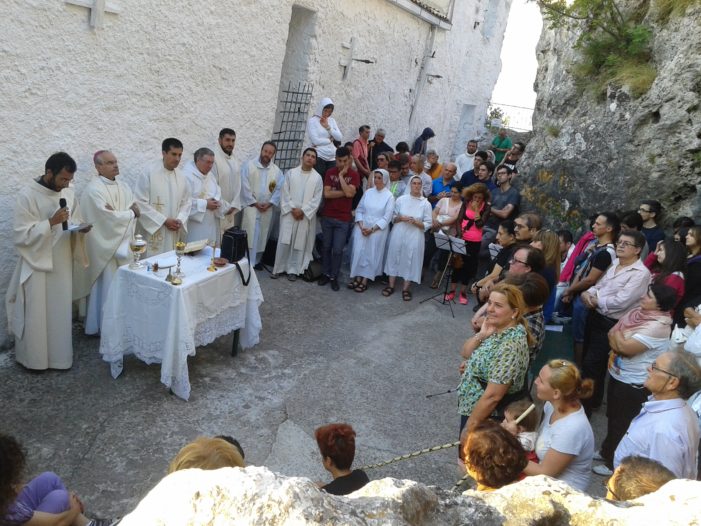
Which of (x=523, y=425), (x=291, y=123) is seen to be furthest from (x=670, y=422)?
(x=291, y=123)

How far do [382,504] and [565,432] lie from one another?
2.14 meters

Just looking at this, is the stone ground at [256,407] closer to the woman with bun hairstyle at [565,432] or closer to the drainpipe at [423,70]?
the woman with bun hairstyle at [565,432]

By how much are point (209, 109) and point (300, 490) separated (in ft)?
23.6

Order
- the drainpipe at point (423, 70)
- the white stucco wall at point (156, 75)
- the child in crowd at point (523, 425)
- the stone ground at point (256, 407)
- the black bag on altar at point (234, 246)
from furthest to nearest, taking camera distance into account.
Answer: the drainpipe at point (423, 70) → the black bag on altar at point (234, 246) → the white stucco wall at point (156, 75) → the stone ground at point (256, 407) → the child in crowd at point (523, 425)

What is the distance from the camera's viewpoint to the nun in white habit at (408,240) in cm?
905

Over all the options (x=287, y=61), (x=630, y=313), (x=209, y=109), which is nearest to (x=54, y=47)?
(x=209, y=109)

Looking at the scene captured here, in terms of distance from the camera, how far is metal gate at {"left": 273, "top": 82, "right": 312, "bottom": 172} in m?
10.2

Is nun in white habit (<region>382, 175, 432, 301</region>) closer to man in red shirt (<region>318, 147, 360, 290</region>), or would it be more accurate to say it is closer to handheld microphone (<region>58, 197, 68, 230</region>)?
man in red shirt (<region>318, 147, 360, 290</region>)

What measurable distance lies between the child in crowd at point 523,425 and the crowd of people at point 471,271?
0.01 meters

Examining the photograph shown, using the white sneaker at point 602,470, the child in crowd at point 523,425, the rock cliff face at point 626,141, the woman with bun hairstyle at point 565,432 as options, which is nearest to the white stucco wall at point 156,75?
the rock cliff face at point 626,141

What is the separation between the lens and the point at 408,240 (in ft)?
29.7

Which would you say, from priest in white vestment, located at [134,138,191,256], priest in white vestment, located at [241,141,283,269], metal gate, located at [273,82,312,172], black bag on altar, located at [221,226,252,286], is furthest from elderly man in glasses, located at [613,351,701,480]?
metal gate, located at [273,82,312,172]

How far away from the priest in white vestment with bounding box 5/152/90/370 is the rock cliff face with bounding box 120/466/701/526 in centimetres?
441

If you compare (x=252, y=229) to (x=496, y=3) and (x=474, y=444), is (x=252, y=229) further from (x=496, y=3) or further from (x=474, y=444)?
(x=496, y=3)
